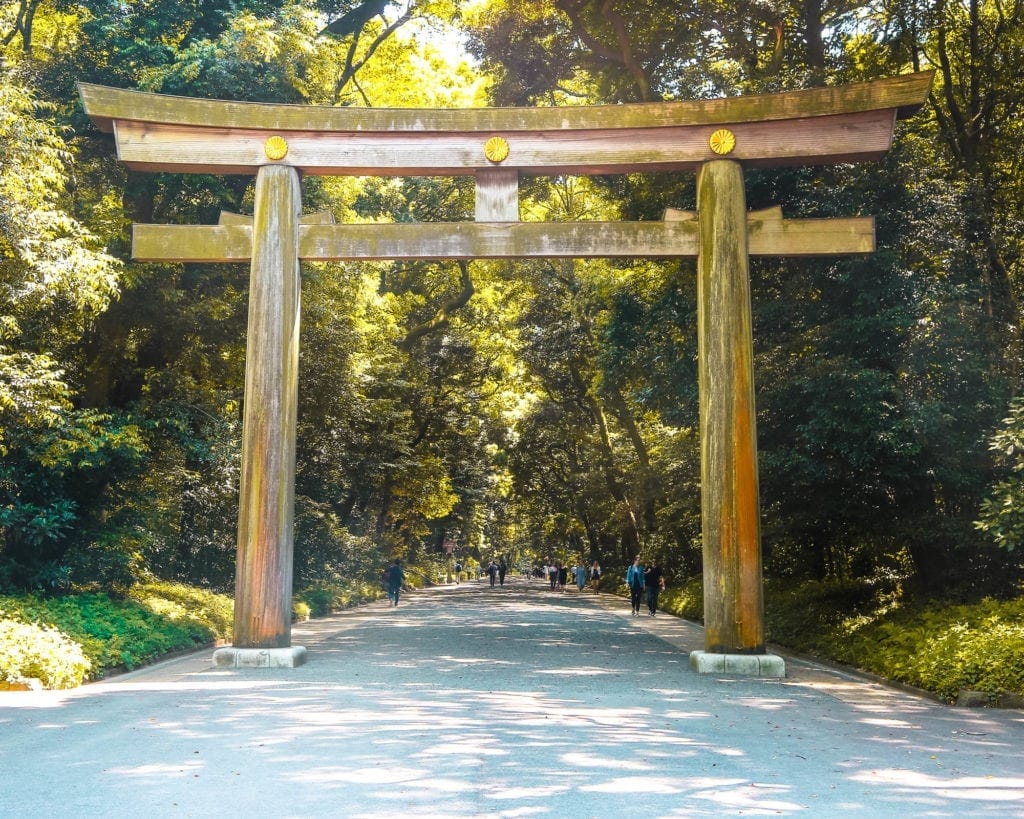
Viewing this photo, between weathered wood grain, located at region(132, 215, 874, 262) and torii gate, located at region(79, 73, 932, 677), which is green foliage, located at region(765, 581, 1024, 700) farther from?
weathered wood grain, located at region(132, 215, 874, 262)

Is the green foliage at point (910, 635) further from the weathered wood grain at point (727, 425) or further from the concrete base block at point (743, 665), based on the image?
the weathered wood grain at point (727, 425)

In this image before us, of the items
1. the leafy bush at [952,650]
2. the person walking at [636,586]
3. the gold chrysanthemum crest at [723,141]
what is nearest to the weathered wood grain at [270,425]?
the gold chrysanthemum crest at [723,141]

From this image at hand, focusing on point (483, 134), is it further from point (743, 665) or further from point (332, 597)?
point (332, 597)

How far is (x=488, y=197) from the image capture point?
38.1ft

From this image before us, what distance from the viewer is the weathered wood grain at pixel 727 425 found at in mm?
10680

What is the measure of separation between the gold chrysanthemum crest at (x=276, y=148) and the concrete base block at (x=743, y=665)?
8144 millimetres

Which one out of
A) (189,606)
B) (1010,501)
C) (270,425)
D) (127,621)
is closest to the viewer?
(1010,501)

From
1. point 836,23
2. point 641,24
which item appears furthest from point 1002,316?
point 641,24

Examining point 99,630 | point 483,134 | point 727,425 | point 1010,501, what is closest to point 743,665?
point 727,425

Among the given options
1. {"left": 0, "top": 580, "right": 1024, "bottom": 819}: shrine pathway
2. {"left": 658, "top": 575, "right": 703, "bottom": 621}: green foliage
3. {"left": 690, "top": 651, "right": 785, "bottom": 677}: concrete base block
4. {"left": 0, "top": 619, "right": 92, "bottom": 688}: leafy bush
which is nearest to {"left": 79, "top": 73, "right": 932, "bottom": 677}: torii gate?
{"left": 690, "top": 651, "right": 785, "bottom": 677}: concrete base block

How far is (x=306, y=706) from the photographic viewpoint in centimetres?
833

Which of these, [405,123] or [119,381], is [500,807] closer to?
[405,123]

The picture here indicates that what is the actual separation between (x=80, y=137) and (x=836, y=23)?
13968 mm

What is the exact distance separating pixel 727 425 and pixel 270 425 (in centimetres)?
556
